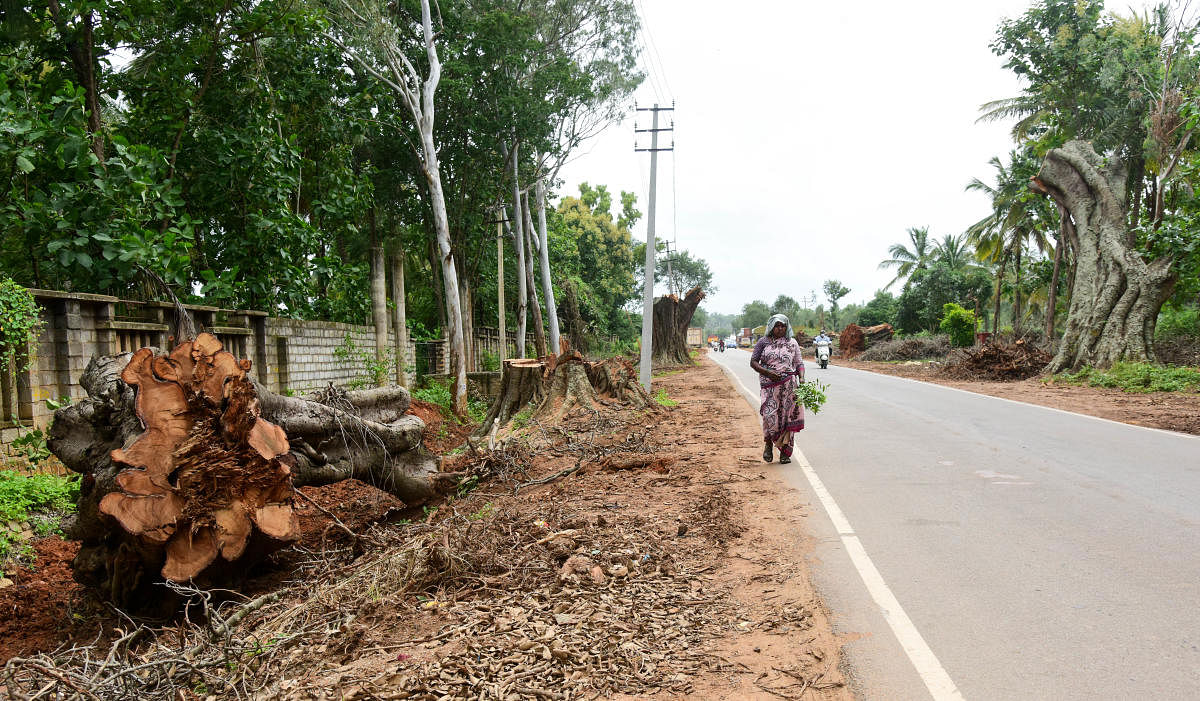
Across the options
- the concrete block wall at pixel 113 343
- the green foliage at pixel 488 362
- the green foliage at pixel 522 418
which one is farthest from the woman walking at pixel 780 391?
the green foliage at pixel 488 362

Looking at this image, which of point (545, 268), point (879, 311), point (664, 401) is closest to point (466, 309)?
point (545, 268)

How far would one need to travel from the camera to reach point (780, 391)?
812cm

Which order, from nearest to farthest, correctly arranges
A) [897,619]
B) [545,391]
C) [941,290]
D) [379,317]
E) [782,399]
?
[897,619], [782,399], [545,391], [379,317], [941,290]

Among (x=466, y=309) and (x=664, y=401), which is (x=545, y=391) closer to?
(x=664, y=401)

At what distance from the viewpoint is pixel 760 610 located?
3846 millimetres

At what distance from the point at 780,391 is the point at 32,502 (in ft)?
24.6

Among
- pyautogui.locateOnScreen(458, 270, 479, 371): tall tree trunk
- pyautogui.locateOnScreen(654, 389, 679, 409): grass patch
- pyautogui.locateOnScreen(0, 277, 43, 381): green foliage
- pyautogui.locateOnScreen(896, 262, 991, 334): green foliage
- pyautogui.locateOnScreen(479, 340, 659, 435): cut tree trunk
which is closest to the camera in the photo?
pyautogui.locateOnScreen(0, 277, 43, 381): green foliage

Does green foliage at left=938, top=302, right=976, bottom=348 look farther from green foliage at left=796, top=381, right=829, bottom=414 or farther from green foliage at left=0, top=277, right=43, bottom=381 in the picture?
green foliage at left=0, top=277, right=43, bottom=381

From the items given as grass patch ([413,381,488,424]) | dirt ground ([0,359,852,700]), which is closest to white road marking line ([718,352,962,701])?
dirt ground ([0,359,852,700])

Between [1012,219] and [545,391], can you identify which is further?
[1012,219]

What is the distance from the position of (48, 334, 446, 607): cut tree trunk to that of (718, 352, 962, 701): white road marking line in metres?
3.75

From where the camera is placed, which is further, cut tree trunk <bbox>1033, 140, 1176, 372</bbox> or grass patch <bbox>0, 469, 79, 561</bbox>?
cut tree trunk <bbox>1033, 140, 1176, 372</bbox>

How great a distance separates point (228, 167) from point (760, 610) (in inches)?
415

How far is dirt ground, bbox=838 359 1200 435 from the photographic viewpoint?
36.3 ft
